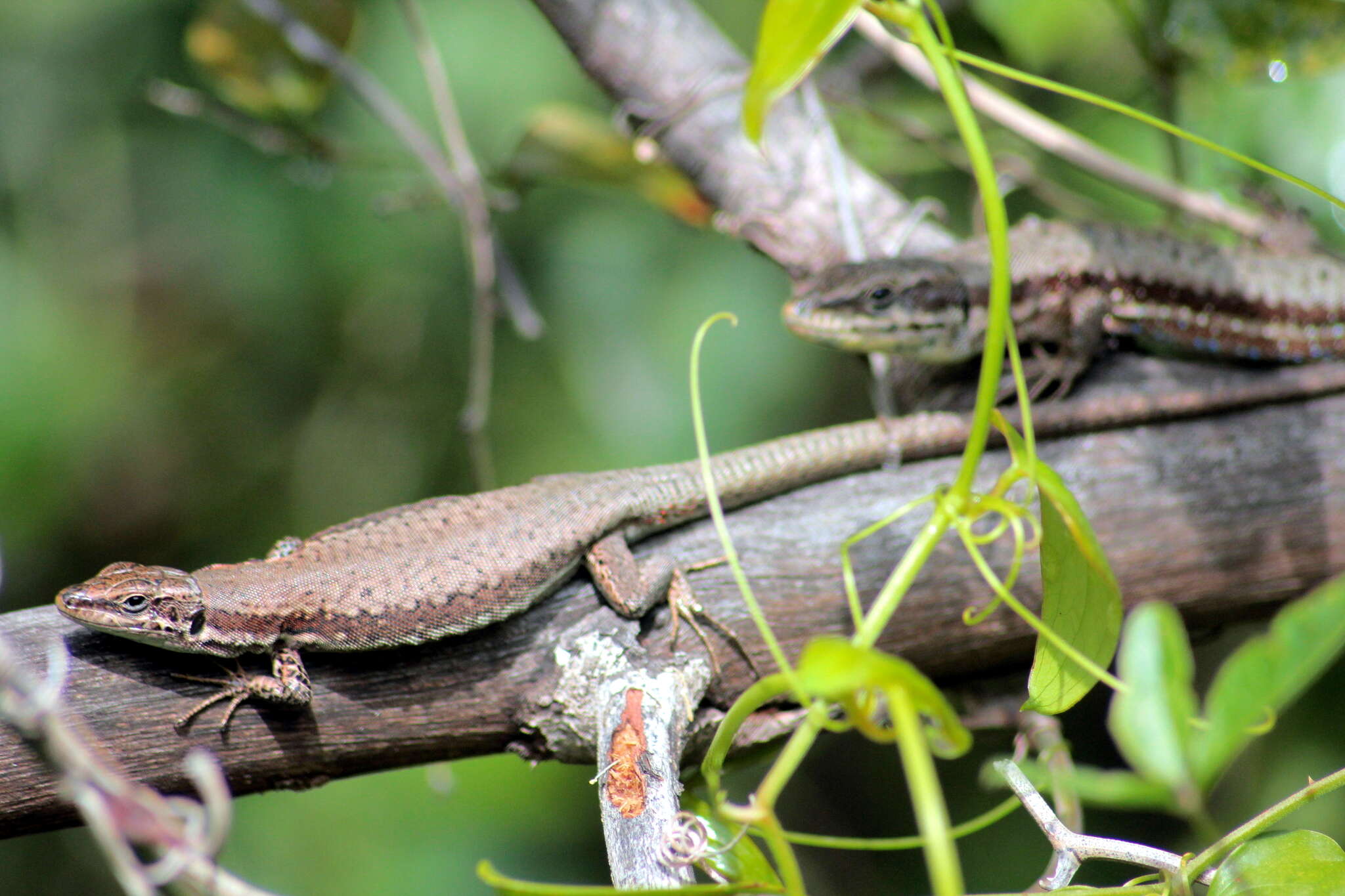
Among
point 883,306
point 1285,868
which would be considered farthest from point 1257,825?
point 883,306

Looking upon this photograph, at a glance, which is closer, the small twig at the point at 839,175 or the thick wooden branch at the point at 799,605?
the thick wooden branch at the point at 799,605

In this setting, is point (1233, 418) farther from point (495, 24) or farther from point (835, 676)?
point (495, 24)

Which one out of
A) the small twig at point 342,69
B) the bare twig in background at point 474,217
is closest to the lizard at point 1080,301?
the bare twig in background at point 474,217

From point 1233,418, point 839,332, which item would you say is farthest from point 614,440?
point 1233,418

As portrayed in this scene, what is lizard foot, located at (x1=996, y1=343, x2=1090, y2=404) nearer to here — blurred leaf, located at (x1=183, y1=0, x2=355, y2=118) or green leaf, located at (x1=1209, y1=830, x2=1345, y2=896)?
green leaf, located at (x1=1209, y1=830, x2=1345, y2=896)

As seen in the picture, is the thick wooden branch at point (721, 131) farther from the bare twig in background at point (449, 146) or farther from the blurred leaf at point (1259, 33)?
the blurred leaf at point (1259, 33)
